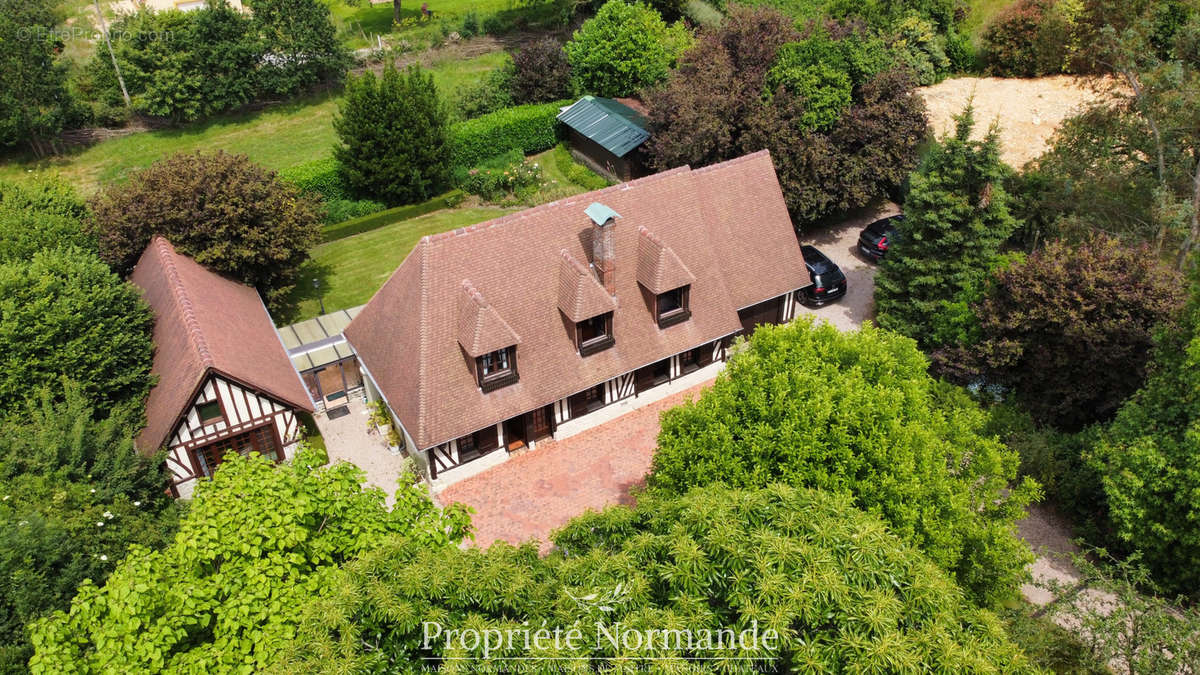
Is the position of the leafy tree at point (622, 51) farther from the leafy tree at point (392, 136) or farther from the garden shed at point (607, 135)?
the leafy tree at point (392, 136)

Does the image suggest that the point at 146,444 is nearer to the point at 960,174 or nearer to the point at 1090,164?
the point at 960,174

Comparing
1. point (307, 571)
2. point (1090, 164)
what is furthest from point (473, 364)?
point (1090, 164)

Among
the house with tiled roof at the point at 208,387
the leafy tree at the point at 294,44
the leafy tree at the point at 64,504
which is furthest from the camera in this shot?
the leafy tree at the point at 294,44

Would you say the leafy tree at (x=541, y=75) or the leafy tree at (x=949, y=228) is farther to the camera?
the leafy tree at (x=541, y=75)

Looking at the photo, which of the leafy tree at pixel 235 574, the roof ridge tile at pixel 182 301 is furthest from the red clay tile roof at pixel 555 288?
the leafy tree at pixel 235 574

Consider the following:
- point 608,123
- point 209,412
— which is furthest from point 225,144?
point 209,412

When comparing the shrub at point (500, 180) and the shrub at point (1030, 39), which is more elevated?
the shrub at point (1030, 39)
